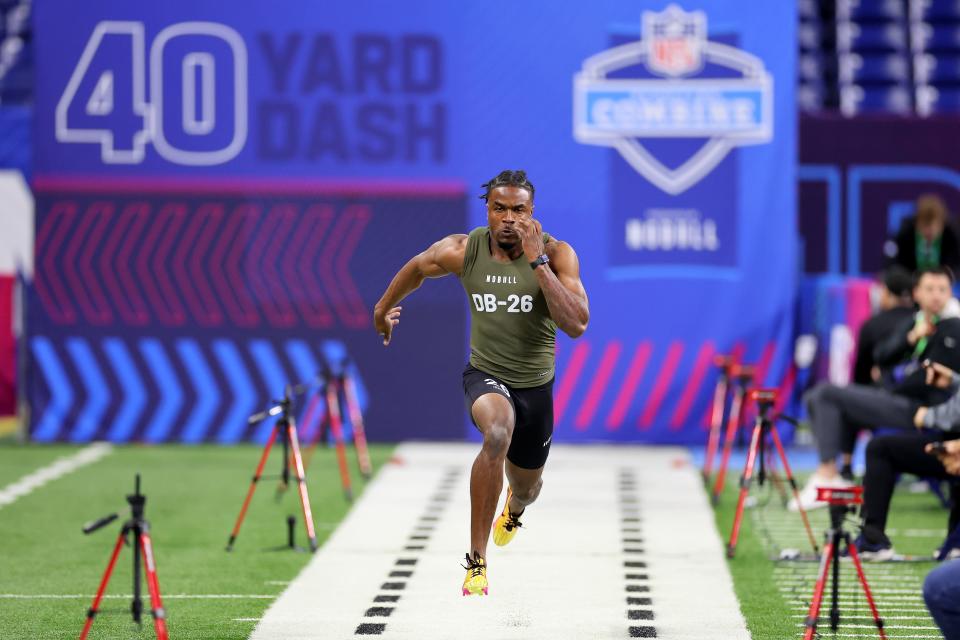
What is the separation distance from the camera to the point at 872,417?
1199 centimetres

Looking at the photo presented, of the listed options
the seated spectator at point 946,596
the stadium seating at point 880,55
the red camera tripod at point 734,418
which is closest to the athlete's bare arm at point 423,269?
the seated spectator at point 946,596

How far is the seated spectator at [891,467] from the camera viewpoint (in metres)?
10.0

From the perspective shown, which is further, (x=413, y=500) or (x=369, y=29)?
(x=369, y=29)

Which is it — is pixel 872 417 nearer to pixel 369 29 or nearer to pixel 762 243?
pixel 762 243

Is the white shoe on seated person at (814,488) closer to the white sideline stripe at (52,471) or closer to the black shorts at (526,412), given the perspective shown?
the black shorts at (526,412)

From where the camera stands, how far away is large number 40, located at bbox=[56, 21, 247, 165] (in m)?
15.9

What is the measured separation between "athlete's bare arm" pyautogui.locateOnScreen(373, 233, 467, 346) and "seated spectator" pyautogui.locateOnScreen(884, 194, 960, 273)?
7.00 m

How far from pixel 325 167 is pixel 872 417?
20.2 ft

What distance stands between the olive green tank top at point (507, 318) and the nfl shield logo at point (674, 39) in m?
7.33

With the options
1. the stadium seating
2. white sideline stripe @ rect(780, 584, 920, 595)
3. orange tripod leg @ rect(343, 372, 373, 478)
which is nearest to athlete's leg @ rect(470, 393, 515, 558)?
white sideline stripe @ rect(780, 584, 920, 595)

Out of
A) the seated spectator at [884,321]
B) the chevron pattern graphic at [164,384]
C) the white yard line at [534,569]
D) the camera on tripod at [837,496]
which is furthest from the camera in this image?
the chevron pattern graphic at [164,384]

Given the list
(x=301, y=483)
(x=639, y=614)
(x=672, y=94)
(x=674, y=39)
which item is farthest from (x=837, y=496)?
(x=674, y=39)

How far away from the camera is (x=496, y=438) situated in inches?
324

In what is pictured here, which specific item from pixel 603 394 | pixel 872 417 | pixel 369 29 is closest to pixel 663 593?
pixel 872 417
